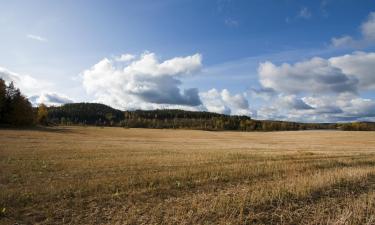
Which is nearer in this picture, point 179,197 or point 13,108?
point 179,197

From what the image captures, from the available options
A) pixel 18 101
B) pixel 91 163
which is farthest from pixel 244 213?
pixel 18 101

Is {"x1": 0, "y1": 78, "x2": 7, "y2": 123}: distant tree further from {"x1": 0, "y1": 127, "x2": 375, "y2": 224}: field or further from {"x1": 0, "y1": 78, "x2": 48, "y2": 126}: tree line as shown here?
{"x1": 0, "y1": 127, "x2": 375, "y2": 224}: field

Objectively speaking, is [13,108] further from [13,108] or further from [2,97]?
[2,97]

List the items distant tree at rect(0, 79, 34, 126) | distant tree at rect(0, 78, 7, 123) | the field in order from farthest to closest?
distant tree at rect(0, 79, 34, 126)
distant tree at rect(0, 78, 7, 123)
the field

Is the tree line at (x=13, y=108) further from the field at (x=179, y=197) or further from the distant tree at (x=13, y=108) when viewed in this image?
the field at (x=179, y=197)

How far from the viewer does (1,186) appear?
11.9m

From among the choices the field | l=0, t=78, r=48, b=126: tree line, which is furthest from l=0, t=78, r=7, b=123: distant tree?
the field

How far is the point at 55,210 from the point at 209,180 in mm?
6860

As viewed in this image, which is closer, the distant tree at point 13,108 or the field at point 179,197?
the field at point 179,197

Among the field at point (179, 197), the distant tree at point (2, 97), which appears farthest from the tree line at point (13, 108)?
the field at point (179, 197)

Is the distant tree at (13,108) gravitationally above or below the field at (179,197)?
above

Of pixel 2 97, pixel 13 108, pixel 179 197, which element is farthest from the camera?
pixel 13 108

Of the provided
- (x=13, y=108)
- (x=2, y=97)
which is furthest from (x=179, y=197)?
(x=13, y=108)

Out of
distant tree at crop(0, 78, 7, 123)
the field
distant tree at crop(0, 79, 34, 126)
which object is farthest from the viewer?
distant tree at crop(0, 79, 34, 126)
